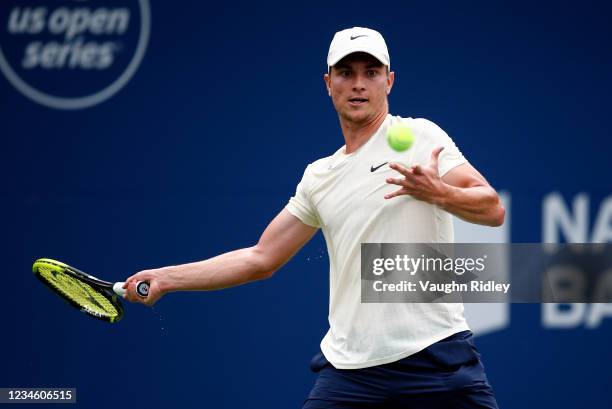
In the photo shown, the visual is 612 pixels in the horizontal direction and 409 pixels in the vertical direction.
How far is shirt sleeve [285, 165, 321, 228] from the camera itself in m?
4.53

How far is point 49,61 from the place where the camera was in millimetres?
6555

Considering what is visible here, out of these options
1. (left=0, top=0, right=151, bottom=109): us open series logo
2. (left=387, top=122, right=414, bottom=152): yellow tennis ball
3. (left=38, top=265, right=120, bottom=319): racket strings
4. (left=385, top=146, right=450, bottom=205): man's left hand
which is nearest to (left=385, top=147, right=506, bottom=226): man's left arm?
(left=385, top=146, right=450, bottom=205): man's left hand

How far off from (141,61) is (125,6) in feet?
0.98

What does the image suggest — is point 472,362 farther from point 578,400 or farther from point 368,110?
point 578,400

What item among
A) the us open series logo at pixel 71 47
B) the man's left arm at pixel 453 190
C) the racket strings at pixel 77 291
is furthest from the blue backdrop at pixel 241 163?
the man's left arm at pixel 453 190

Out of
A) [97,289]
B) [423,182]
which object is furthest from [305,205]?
[97,289]

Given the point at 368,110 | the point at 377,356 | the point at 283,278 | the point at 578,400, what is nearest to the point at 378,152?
the point at 368,110

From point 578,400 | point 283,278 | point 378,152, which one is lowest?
point 578,400

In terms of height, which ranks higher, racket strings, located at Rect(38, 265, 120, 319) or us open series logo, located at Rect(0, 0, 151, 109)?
us open series logo, located at Rect(0, 0, 151, 109)

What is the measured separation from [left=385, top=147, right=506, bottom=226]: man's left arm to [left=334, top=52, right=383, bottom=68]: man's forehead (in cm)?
55

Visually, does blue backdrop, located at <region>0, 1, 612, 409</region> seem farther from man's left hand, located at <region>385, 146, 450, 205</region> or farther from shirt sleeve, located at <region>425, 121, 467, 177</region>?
man's left hand, located at <region>385, 146, 450, 205</region>

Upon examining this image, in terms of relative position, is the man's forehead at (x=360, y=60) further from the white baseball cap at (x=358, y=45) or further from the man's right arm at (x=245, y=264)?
the man's right arm at (x=245, y=264)

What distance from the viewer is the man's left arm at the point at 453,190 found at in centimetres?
388

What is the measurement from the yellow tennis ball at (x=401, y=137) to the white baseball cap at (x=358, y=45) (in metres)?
0.32
